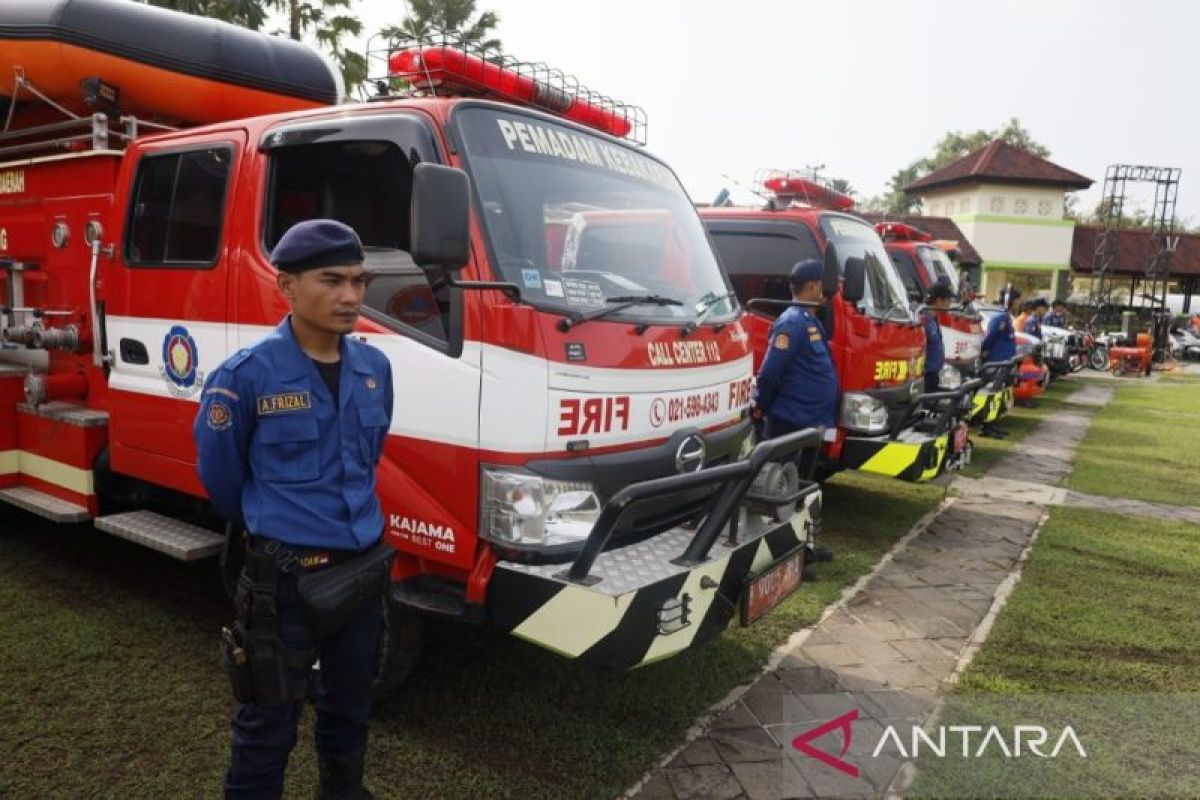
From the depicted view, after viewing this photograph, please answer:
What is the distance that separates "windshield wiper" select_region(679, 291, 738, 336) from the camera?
326cm

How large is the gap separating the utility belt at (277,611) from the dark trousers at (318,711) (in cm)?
3

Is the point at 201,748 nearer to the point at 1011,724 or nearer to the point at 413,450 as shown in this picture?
the point at 413,450

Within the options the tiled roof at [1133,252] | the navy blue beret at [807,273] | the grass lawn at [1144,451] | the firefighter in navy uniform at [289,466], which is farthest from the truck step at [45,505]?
the tiled roof at [1133,252]

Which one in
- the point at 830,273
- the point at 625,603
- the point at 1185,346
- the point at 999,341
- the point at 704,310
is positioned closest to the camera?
the point at 625,603

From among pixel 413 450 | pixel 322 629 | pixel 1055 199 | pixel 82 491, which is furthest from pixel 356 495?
pixel 1055 199

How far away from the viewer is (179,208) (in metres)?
3.64

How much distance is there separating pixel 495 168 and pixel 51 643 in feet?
9.45

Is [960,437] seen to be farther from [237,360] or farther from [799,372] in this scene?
[237,360]

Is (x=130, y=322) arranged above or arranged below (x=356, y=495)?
above

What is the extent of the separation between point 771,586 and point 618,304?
1.20 metres

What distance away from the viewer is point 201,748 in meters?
2.94

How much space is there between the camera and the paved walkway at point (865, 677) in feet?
9.68

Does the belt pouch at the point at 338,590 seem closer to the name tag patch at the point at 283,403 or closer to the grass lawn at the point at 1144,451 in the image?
the name tag patch at the point at 283,403

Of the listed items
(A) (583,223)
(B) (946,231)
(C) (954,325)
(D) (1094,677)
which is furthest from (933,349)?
(B) (946,231)
